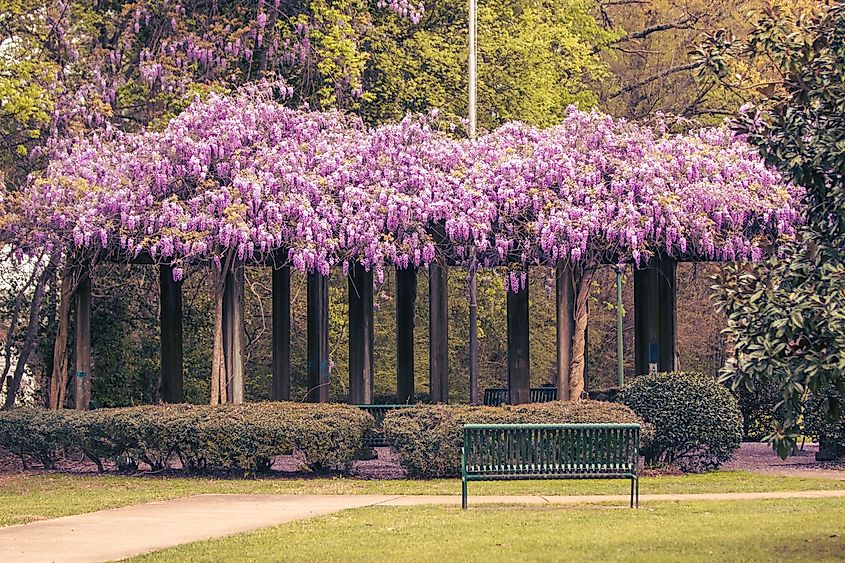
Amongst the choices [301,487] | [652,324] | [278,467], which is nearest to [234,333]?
[278,467]

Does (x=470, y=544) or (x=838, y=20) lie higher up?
(x=838, y=20)

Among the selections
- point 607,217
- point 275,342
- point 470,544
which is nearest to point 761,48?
point 470,544

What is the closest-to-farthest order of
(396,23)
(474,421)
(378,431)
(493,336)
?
(474,421) → (378,431) → (396,23) → (493,336)

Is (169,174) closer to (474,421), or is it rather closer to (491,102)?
(474,421)

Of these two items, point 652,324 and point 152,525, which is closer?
point 152,525

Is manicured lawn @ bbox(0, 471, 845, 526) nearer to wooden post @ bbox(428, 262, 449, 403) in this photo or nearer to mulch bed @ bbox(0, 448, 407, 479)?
mulch bed @ bbox(0, 448, 407, 479)

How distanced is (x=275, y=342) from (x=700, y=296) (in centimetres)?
1958

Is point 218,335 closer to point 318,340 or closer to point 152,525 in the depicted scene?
point 318,340

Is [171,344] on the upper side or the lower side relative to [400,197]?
lower

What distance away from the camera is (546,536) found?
12609 mm

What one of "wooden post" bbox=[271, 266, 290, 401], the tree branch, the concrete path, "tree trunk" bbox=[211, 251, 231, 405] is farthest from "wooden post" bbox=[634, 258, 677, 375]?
the tree branch

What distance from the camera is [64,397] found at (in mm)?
26609

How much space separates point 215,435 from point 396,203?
5387mm

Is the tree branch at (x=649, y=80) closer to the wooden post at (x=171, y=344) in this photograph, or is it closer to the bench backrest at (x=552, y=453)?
the wooden post at (x=171, y=344)
